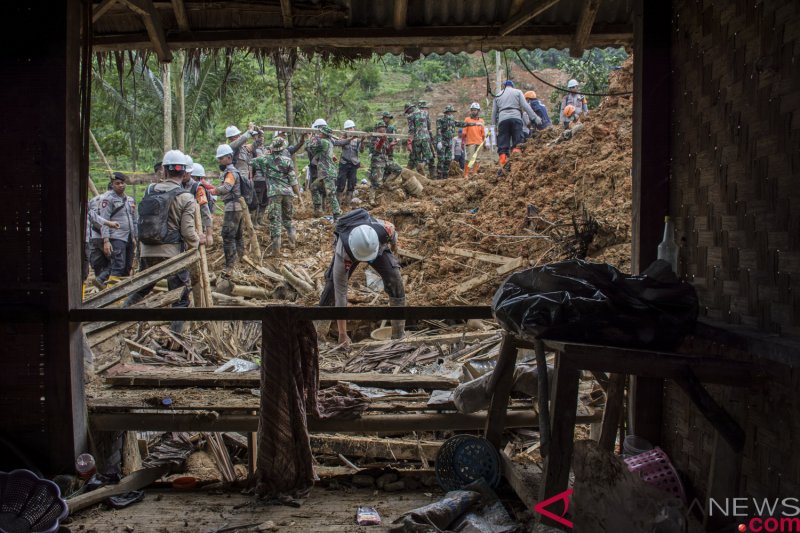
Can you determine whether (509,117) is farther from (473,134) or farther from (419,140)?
(473,134)

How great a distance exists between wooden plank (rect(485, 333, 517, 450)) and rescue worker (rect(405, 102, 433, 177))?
1558 centimetres

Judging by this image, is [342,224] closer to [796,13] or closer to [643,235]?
[643,235]

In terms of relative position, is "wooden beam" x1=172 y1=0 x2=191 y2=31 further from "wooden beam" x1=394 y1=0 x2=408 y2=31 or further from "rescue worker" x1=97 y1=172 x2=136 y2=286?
"rescue worker" x1=97 y1=172 x2=136 y2=286

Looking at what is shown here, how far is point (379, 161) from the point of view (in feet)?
61.6

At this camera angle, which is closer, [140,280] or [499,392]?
[499,392]

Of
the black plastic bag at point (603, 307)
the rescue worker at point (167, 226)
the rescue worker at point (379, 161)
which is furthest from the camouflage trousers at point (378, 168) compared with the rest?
the black plastic bag at point (603, 307)

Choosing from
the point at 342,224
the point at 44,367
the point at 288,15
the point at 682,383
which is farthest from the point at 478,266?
the point at 682,383

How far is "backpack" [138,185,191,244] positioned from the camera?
400 inches

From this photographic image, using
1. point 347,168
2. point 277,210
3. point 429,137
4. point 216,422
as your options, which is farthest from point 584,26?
point 429,137

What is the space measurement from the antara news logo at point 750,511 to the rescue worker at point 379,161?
15.5m

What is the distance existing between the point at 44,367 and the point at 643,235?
12.2 ft

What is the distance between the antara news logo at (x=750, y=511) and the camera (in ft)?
8.92

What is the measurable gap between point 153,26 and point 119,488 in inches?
129

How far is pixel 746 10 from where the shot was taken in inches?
128
